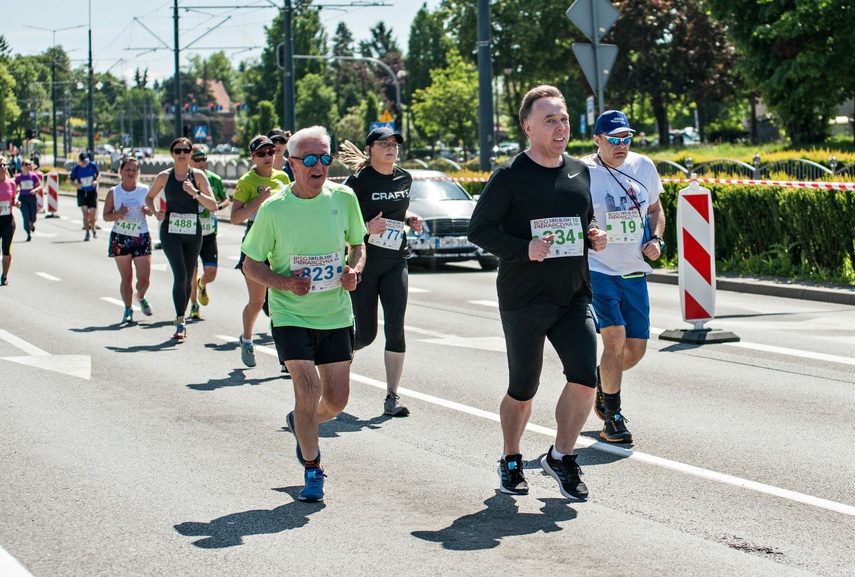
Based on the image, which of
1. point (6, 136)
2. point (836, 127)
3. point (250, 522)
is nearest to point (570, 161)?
point (250, 522)

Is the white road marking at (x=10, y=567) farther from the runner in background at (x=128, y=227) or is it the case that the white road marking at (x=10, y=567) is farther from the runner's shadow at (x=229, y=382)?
the runner in background at (x=128, y=227)

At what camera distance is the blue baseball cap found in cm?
743

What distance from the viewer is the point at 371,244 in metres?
8.66

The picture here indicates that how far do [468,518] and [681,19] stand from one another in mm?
59318

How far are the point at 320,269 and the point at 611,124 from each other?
2.14 m

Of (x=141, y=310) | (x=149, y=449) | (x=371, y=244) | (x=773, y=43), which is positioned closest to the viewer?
(x=149, y=449)

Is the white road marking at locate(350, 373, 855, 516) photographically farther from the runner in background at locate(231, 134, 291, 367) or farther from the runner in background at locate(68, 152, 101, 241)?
the runner in background at locate(68, 152, 101, 241)

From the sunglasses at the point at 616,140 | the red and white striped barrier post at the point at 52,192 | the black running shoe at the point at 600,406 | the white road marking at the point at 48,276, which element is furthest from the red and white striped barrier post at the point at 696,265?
the red and white striped barrier post at the point at 52,192

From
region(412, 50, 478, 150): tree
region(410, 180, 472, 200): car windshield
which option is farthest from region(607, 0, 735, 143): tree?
region(410, 180, 472, 200): car windshield

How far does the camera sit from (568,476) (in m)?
6.29

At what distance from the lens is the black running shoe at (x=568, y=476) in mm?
6273

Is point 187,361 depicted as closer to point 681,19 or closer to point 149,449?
point 149,449

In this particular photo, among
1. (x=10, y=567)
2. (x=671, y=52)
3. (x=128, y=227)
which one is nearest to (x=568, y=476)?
(x=10, y=567)

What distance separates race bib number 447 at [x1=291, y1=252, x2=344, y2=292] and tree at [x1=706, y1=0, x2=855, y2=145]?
3532 centimetres
